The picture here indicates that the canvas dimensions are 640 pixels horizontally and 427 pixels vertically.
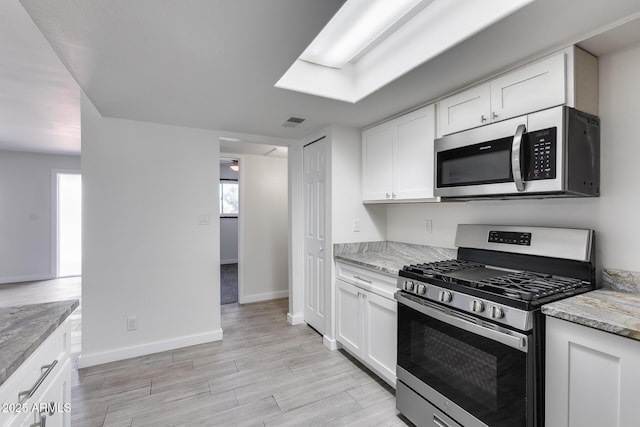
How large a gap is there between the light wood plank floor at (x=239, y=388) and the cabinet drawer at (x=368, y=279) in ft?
2.37

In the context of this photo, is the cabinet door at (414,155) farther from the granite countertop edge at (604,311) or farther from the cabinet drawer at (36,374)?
the cabinet drawer at (36,374)

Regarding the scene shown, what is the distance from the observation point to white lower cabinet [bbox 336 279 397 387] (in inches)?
84.6

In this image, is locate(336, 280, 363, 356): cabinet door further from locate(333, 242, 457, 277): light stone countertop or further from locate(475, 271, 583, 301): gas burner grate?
locate(475, 271, 583, 301): gas burner grate

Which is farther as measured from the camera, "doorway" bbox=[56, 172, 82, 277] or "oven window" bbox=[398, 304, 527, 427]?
"doorway" bbox=[56, 172, 82, 277]

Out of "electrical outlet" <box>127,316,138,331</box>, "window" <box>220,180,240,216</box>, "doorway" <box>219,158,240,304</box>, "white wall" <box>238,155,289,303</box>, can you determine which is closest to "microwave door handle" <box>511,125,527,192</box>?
"white wall" <box>238,155,289,303</box>

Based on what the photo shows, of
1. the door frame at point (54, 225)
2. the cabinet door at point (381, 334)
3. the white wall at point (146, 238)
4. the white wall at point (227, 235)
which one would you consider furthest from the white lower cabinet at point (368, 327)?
the door frame at point (54, 225)

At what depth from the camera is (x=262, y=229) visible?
4.51 m

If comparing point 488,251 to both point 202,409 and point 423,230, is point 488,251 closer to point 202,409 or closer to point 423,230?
point 423,230

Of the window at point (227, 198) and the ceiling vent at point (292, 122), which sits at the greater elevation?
the ceiling vent at point (292, 122)

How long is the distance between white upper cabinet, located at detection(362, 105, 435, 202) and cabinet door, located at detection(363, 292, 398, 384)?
858 mm

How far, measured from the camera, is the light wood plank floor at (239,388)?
76.1 inches

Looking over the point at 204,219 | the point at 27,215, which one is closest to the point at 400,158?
the point at 204,219

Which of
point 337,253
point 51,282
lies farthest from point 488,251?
point 51,282

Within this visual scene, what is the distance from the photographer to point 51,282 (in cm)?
562
